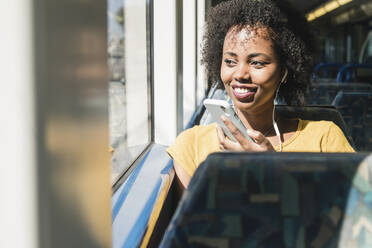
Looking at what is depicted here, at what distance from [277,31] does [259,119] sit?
250 millimetres

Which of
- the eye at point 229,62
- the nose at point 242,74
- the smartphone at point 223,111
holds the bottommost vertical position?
the smartphone at point 223,111

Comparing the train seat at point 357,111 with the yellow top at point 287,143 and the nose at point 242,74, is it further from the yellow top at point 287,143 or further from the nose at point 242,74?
the nose at point 242,74

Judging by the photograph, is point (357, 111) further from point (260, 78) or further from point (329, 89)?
point (260, 78)

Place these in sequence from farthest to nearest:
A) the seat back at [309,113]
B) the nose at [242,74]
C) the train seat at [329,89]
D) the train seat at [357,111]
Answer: the train seat at [329,89], the train seat at [357,111], the seat back at [309,113], the nose at [242,74]

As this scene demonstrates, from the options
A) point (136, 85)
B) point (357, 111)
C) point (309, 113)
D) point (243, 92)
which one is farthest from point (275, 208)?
point (357, 111)

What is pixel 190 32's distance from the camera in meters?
2.99

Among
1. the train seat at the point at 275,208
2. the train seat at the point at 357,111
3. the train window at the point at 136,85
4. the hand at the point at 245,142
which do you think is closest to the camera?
the train seat at the point at 275,208

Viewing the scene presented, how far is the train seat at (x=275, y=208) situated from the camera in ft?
1.82

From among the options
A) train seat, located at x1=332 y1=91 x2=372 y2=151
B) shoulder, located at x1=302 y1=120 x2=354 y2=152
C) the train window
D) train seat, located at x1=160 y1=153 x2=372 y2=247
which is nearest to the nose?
shoulder, located at x1=302 y1=120 x2=354 y2=152

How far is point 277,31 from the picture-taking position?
1.22 meters

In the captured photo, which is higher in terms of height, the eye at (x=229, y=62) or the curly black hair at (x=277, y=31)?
the curly black hair at (x=277, y=31)

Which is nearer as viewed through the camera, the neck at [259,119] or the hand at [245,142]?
the hand at [245,142]

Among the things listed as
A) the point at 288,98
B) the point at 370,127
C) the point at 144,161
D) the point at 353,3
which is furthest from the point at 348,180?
the point at 353,3

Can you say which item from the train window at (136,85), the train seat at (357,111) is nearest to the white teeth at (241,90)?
the train window at (136,85)
